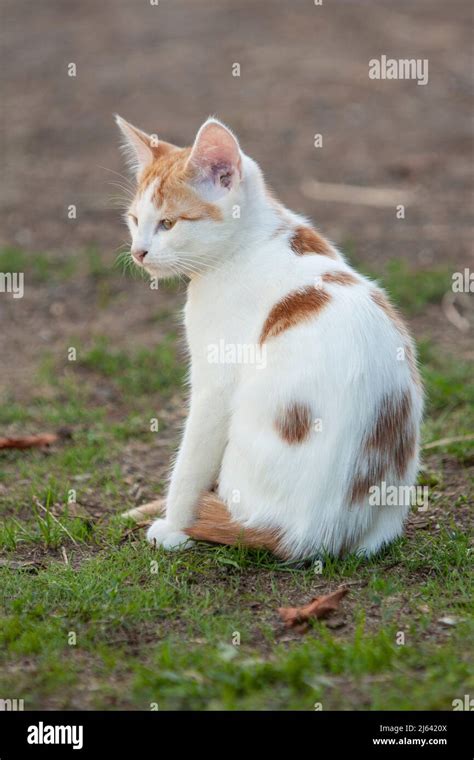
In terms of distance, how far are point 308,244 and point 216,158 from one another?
497 millimetres

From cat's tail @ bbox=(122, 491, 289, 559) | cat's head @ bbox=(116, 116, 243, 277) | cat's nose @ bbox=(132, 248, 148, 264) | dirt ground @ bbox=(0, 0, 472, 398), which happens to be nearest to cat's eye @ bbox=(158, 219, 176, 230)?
cat's head @ bbox=(116, 116, 243, 277)

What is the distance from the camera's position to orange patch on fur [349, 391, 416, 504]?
3.77 m

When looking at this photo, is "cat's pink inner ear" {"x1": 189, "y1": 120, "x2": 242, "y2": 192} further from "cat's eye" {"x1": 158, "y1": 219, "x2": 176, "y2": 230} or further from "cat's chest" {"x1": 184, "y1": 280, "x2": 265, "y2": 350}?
"cat's chest" {"x1": 184, "y1": 280, "x2": 265, "y2": 350}

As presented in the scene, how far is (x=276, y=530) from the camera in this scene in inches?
151

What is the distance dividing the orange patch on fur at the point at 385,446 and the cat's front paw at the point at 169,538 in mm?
713

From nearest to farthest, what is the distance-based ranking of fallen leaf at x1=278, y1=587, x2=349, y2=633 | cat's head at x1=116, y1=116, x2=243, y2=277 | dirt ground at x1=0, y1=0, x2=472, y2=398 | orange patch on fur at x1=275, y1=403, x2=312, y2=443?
fallen leaf at x1=278, y1=587, x2=349, y2=633 → orange patch on fur at x1=275, y1=403, x2=312, y2=443 → cat's head at x1=116, y1=116, x2=243, y2=277 → dirt ground at x1=0, y1=0, x2=472, y2=398

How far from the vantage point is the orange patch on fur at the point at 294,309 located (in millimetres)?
3812

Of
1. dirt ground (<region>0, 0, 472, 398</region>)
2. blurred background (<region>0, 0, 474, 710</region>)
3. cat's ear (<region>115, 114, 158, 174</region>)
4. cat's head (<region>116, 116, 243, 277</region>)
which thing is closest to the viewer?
blurred background (<region>0, 0, 474, 710</region>)

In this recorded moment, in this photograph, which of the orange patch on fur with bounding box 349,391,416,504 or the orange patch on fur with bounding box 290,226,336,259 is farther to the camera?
→ the orange patch on fur with bounding box 290,226,336,259

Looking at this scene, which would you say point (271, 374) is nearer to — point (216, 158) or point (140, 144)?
point (216, 158)

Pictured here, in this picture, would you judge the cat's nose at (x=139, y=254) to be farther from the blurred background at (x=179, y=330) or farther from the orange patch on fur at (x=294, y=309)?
the blurred background at (x=179, y=330)

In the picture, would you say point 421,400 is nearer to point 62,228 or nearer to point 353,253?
point 353,253

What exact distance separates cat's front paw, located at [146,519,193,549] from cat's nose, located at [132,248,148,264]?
1.05 m

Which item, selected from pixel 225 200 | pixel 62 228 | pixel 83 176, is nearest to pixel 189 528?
pixel 225 200
